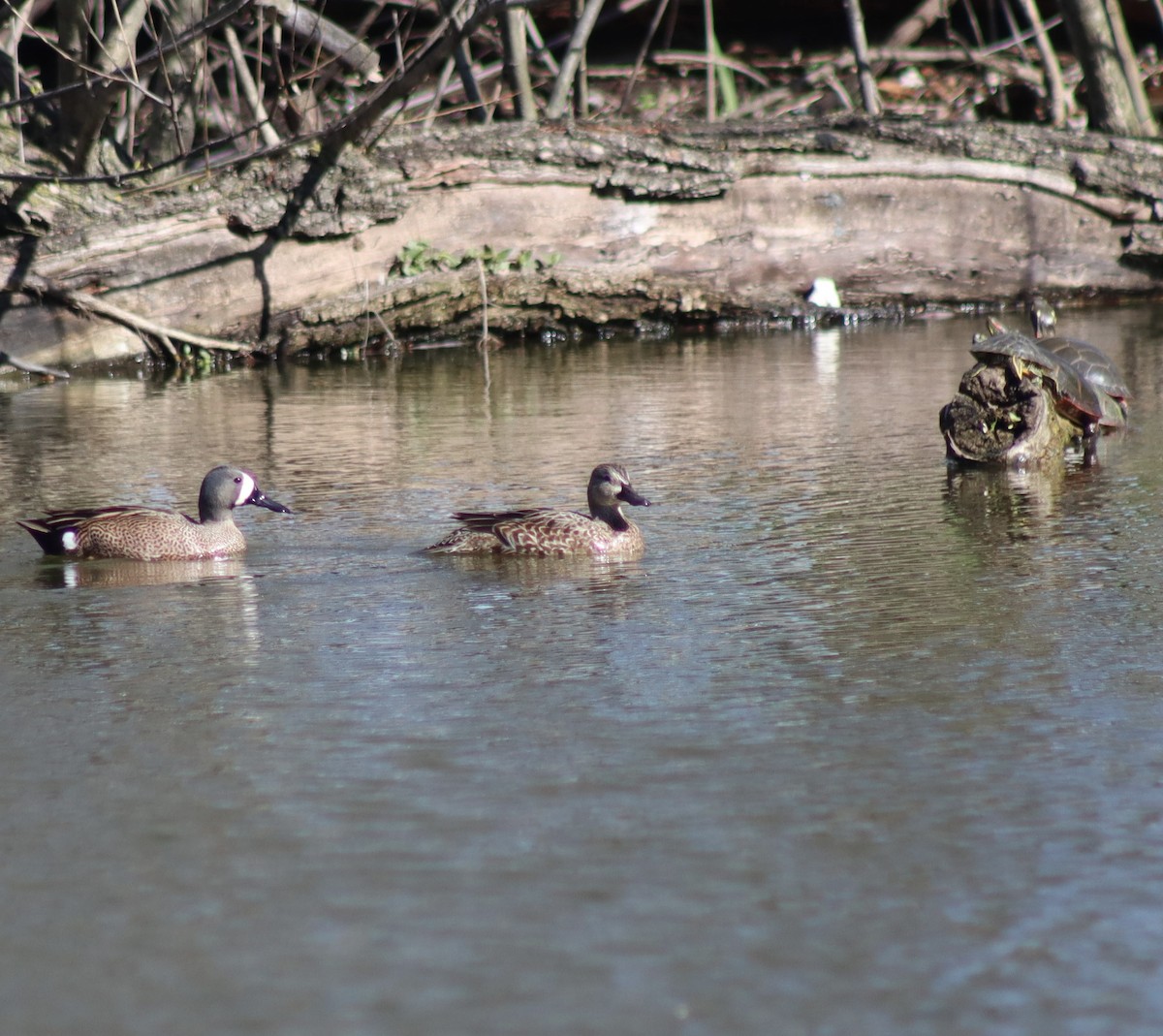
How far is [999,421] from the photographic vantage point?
9.01m

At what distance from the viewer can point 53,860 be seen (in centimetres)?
378

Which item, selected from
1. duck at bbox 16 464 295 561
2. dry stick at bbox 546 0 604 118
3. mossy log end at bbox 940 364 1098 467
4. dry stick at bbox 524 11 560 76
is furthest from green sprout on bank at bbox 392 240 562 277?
duck at bbox 16 464 295 561

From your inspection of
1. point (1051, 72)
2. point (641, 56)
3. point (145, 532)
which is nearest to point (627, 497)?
point (145, 532)

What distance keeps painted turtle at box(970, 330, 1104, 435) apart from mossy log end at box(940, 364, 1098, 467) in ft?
0.18

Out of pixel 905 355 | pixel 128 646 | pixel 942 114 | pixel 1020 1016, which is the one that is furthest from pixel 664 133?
pixel 1020 1016

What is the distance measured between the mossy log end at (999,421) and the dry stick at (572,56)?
7922 millimetres

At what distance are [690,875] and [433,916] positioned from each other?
0.59m

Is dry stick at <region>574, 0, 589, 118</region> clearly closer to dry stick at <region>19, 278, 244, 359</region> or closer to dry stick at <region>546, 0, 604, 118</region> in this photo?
dry stick at <region>546, 0, 604, 118</region>

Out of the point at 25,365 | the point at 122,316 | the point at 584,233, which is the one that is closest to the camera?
the point at 25,365

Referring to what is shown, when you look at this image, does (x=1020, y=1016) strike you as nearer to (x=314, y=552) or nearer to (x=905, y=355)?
(x=314, y=552)

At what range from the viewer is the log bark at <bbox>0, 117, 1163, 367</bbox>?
13398mm

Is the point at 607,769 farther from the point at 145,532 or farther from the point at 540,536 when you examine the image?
the point at 145,532

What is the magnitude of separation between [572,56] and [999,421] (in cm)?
846

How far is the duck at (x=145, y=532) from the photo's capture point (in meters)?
7.07
